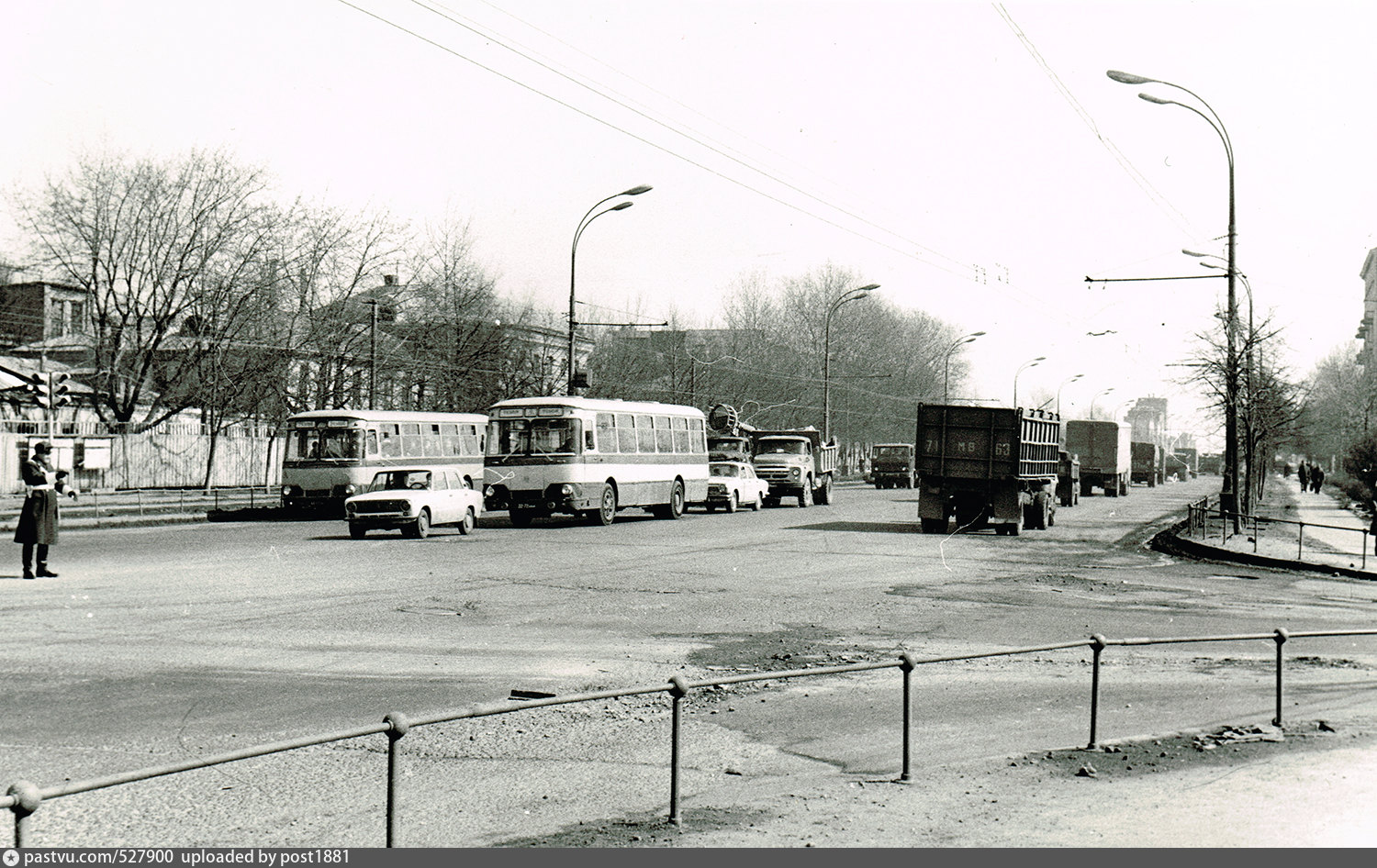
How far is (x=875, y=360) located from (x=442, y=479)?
71.2 m

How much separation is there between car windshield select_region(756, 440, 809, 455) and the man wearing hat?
29840mm

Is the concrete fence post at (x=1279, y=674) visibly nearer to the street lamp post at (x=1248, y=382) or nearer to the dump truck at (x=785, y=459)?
the street lamp post at (x=1248, y=382)

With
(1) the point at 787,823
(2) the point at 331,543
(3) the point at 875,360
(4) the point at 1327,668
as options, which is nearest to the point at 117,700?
(1) the point at 787,823

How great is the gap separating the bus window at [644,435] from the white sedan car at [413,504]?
5.76 m

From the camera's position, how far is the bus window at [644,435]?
106ft

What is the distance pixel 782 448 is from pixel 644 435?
41.4 feet

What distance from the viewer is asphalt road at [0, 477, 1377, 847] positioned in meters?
8.36

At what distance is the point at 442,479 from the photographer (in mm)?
26453

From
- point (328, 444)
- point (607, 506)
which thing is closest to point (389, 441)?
point (328, 444)

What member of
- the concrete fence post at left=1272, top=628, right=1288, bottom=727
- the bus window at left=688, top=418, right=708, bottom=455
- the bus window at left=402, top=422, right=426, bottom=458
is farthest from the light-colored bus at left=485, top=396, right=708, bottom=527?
the concrete fence post at left=1272, top=628, right=1288, bottom=727

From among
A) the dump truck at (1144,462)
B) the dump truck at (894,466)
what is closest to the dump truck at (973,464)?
the dump truck at (894,466)

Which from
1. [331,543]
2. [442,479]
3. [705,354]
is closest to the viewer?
[331,543]

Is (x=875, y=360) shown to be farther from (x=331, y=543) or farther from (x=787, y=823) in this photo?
(x=787, y=823)

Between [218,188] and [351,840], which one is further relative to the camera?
[218,188]
